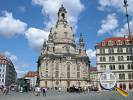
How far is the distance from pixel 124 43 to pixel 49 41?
42.9m

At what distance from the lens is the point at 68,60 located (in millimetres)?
121875

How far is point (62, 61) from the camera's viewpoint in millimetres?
121000

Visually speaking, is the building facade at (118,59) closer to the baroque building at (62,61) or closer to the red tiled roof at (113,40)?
the red tiled roof at (113,40)

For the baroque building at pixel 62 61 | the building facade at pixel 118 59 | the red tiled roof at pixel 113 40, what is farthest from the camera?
the baroque building at pixel 62 61

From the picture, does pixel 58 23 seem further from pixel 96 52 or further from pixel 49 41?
pixel 96 52

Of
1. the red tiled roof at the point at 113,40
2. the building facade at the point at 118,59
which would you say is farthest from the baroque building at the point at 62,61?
the red tiled roof at the point at 113,40

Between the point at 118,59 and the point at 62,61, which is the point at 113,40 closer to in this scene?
the point at 118,59

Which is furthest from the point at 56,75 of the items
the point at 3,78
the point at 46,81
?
the point at 3,78

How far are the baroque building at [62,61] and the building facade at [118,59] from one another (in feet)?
85.8

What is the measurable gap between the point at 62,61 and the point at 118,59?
3325 centimetres

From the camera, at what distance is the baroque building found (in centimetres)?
11769

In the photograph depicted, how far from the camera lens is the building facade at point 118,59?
308 ft

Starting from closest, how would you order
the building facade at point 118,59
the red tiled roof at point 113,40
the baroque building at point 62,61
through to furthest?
1. the building facade at point 118,59
2. the red tiled roof at point 113,40
3. the baroque building at point 62,61

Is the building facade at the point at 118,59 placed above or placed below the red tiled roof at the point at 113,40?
below
